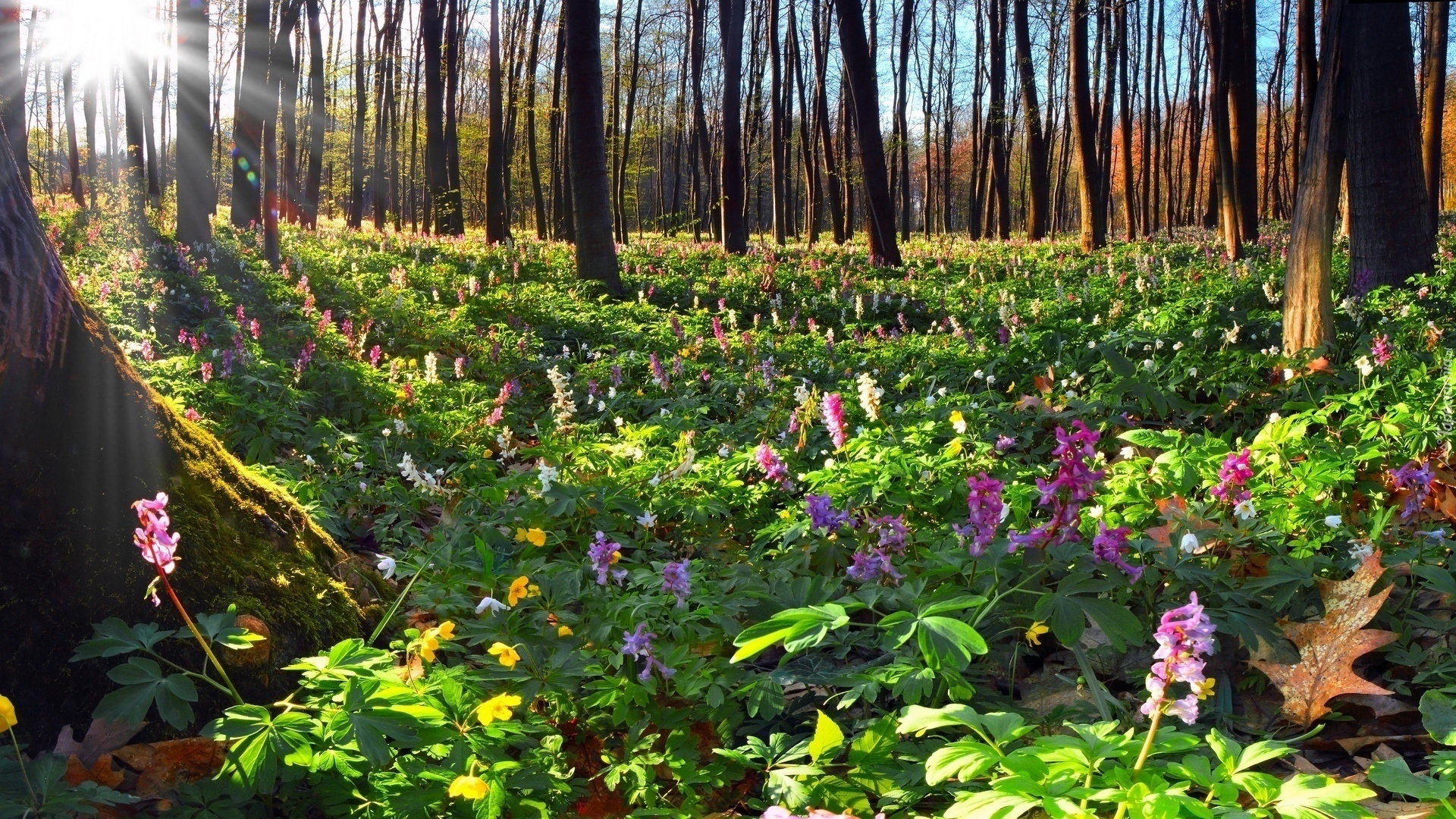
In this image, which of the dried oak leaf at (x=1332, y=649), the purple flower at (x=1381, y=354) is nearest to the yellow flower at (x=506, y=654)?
the dried oak leaf at (x=1332, y=649)

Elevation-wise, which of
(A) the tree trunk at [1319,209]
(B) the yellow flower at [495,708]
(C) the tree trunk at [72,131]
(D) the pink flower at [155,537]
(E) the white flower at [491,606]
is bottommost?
(B) the yellow flower at [495,708]

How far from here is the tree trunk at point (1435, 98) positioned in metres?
12.5

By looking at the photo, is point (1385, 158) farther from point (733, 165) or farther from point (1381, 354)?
point (733, 165)

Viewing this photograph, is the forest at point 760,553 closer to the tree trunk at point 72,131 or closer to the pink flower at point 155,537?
the pink flower at point 155,537

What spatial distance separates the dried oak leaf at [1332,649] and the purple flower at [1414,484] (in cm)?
54

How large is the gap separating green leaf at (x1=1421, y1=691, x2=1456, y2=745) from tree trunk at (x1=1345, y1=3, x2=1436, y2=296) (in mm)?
6123

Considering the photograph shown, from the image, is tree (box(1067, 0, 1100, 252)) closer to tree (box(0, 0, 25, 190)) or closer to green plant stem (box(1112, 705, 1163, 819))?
tree (box(0, 0, 25, 190))

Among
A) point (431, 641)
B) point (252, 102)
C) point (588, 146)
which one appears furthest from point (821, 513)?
point (252, 102)

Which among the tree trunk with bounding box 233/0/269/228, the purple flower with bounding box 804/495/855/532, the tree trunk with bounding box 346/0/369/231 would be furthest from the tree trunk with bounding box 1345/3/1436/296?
the tree trunk with bounding box 346/0/369/231

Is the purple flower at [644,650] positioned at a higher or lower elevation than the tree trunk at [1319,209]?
lower

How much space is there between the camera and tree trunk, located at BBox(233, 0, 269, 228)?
1276cm

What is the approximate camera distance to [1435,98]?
13.1m

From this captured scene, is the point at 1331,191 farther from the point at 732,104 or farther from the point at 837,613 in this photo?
the point at 732,104

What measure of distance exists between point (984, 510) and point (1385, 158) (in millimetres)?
6497
